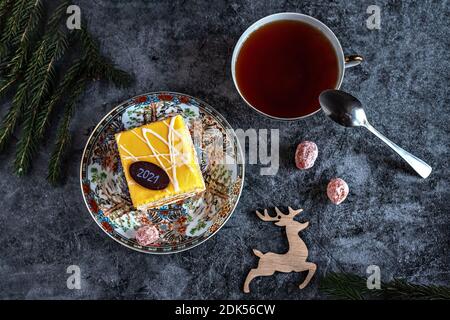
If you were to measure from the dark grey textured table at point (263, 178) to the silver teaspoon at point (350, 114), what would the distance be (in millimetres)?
43

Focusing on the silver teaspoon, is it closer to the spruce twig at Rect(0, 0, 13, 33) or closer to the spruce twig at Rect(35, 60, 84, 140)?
the spruce twig at Rect(35, 60, 84, 140)

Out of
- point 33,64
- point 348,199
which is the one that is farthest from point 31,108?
point 348,199

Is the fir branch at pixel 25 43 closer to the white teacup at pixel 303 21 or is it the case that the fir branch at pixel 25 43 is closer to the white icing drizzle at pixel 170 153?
the white icing drizzle at pixel 170 153

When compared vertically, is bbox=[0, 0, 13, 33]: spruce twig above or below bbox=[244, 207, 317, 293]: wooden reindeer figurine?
above

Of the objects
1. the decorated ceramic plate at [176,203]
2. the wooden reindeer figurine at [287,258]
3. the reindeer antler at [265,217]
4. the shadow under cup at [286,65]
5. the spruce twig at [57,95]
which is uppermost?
the shadow under cup at [286,65]

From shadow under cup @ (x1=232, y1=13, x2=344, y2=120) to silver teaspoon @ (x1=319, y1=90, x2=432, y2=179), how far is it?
25 mm

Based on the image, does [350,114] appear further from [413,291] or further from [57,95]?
[57,95]

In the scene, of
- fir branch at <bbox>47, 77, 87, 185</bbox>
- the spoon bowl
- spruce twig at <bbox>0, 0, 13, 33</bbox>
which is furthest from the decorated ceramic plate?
spruce twig at <bbox>0, 0, 13, 33</bbox>

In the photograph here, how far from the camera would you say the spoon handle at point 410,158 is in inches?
51.5

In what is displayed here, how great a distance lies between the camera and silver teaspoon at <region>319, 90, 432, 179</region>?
1.26 metres

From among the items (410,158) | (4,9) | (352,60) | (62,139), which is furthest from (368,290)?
(4,9)

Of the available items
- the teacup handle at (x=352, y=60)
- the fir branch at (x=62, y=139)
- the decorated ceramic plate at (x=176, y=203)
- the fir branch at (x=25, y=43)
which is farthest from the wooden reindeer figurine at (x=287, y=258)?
the fir branch at (x=25, y=43)

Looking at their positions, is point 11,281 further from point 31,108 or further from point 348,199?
point 348,199

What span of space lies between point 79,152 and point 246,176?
411mm
